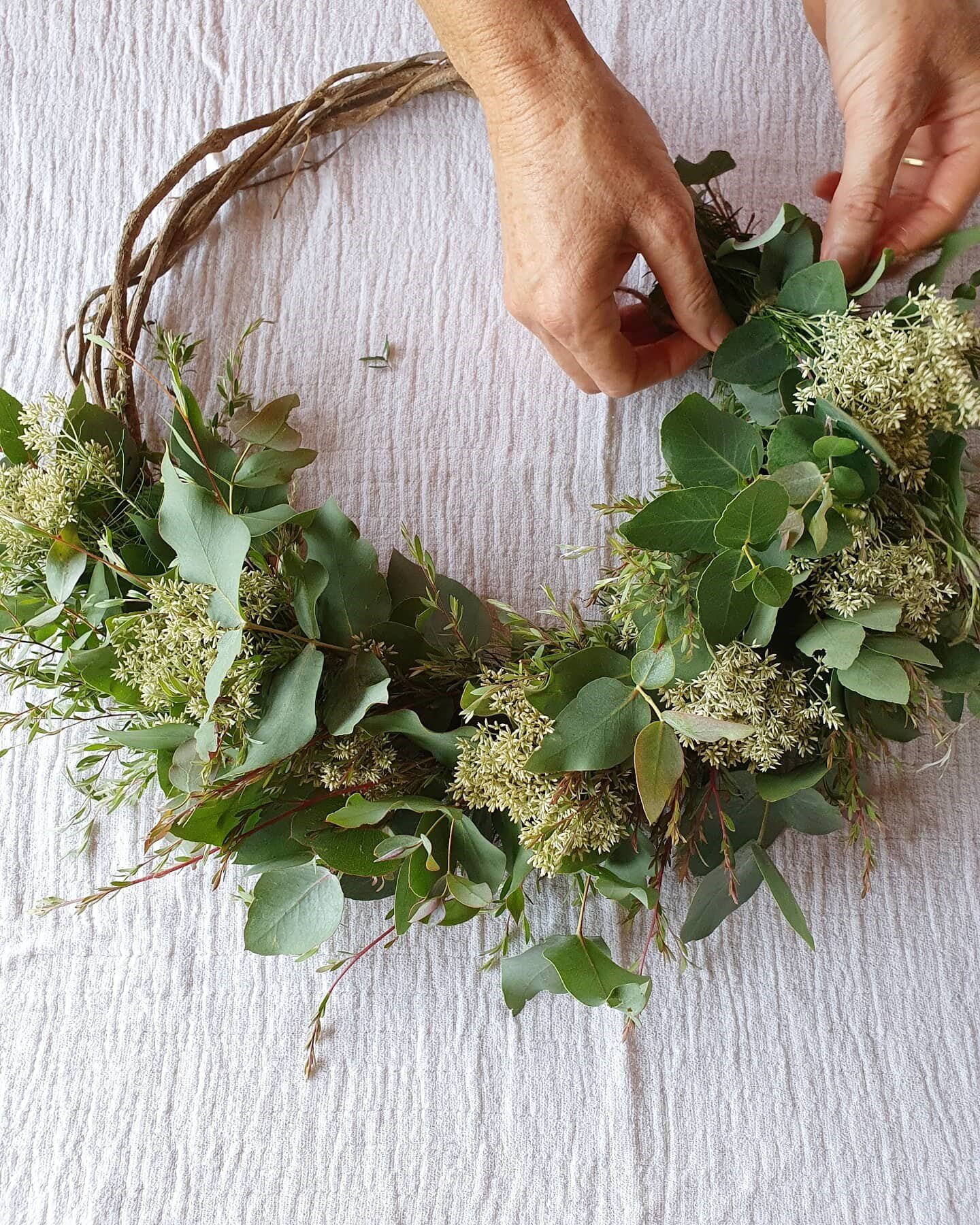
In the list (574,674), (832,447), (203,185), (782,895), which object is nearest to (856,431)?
(832,447)

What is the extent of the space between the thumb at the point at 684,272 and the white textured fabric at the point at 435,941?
11 cm

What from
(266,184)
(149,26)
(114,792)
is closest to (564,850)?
(114,792)

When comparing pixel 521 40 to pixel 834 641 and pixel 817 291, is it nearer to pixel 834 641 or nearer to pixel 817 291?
pixel 817 291

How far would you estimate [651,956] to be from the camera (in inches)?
30.7

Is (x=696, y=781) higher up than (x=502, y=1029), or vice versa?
(x=696, y=781)

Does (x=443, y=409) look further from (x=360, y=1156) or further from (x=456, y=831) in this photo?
(x=360, y=1156)

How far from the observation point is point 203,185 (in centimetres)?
80

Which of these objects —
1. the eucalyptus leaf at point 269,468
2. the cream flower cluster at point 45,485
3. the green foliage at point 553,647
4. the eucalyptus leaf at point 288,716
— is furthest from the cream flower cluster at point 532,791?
the cream flower cluster at point 45,485

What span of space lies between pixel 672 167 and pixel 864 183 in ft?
0.42

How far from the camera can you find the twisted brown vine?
773 millimetres

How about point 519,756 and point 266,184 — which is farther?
point 266,184

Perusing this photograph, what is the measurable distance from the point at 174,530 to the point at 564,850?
1.05 feet

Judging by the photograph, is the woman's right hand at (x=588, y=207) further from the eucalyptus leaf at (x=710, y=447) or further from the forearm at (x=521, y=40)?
the eucalyptus leaf at (x=710, y=447)

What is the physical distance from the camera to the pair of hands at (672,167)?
2.05ft
